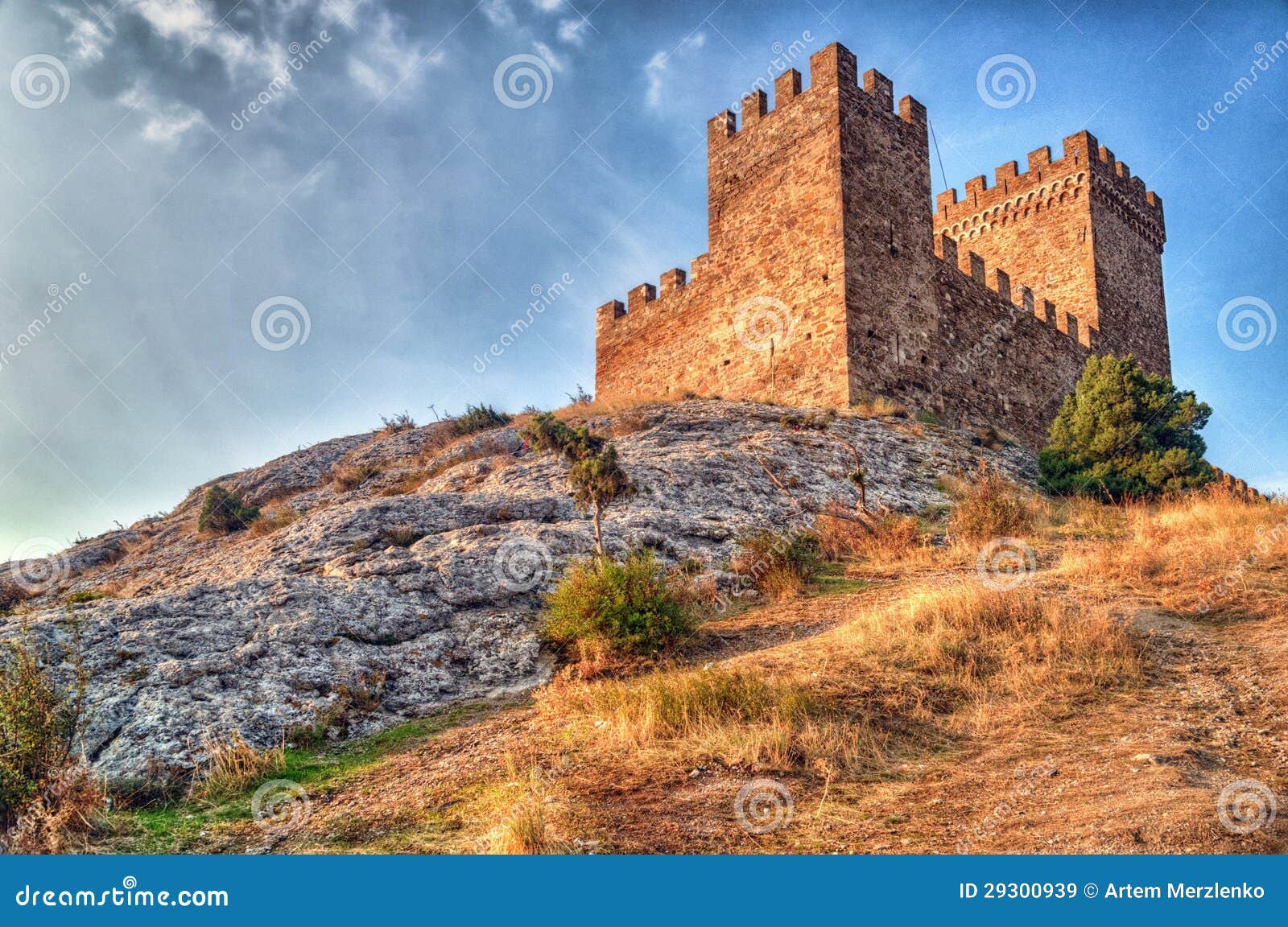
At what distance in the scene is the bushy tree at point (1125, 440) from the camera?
16.2 metres

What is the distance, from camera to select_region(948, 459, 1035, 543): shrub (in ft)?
38.5

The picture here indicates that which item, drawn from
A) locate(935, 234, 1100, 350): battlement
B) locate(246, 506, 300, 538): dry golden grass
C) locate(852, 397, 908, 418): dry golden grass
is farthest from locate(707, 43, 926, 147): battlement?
locate(246, 506, 300, 538): dry golden grass

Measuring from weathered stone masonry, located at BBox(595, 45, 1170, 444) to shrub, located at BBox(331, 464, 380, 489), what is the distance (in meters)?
7.59

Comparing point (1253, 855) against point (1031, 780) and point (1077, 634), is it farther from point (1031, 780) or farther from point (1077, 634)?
point (1077, 634)

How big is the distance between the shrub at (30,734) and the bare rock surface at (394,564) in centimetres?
35

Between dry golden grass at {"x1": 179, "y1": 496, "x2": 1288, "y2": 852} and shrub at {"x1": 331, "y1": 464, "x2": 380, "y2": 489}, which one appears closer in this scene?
dry golden grass at {"x1": 179, "y1": 496, "x2": 1288, "y2": 852}

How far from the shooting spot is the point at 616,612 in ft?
26.3

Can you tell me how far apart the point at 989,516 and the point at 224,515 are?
12.3m

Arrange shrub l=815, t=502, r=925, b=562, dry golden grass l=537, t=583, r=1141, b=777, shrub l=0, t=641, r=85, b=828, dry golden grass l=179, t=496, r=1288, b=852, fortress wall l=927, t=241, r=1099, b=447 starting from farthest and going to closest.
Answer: fortress wall l=927, t=241, r=1099, b=447
shrub l=815, t=502, r=925, b=562
dry golden grass l=537, t=583, r=1141, b=777
shrub l=0, t=641, r=85, b=828
dry golden grass l=179, t=496, r=1288, b=852

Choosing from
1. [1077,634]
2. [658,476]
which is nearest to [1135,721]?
[1077,634]

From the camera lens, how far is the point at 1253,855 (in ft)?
13.4

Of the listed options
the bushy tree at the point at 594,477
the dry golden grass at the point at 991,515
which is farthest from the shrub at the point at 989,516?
the bushy tree at the point at 594,477

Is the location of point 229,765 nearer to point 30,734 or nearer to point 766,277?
point 30,734

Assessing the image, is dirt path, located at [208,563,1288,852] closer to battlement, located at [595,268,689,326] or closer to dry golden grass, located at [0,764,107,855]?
dry golden grass, located at [0,764,107,855]
